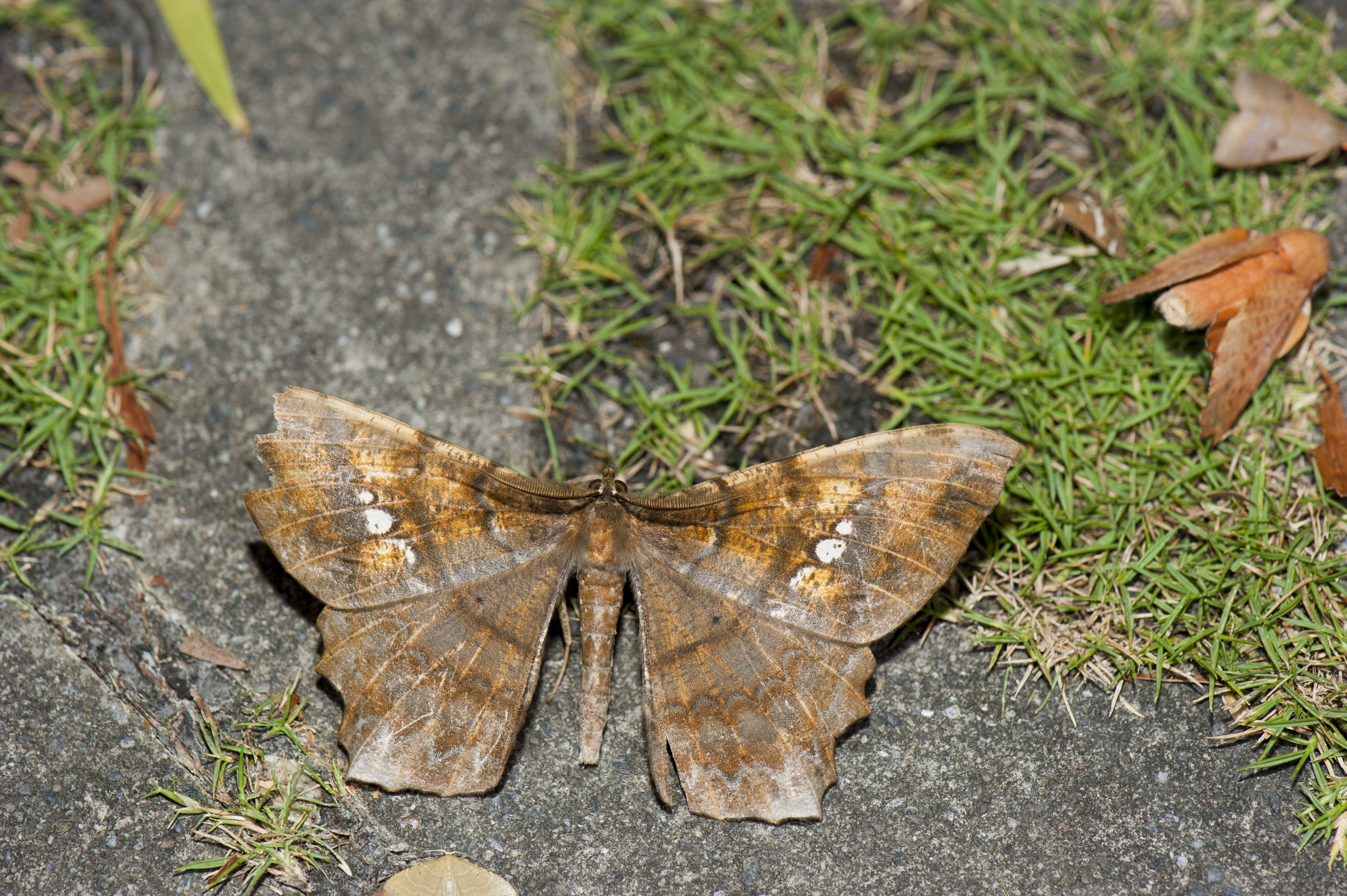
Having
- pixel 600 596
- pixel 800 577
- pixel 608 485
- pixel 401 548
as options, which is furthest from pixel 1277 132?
pixel 401 548

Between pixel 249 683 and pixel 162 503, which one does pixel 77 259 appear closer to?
pixel 162 503

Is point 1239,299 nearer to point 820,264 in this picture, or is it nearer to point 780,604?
point 820,264

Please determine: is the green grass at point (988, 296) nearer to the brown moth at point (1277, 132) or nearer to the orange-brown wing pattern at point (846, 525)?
the brown moth at point (1277, 132)

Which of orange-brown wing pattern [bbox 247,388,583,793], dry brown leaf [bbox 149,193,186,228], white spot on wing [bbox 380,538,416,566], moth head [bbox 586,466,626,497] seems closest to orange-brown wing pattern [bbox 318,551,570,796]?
orange-brown wing pattern [bbox 247,388,583,793]

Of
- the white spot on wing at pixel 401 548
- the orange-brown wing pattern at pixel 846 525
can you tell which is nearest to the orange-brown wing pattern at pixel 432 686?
the white spot on wing at pixel 401 548

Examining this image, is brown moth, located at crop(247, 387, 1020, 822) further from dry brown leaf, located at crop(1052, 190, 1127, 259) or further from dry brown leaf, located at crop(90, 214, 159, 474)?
dry brown leaf, located at crop(1052, 190, 1127, 259)

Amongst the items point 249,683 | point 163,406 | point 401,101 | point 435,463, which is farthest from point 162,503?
point 401,101
